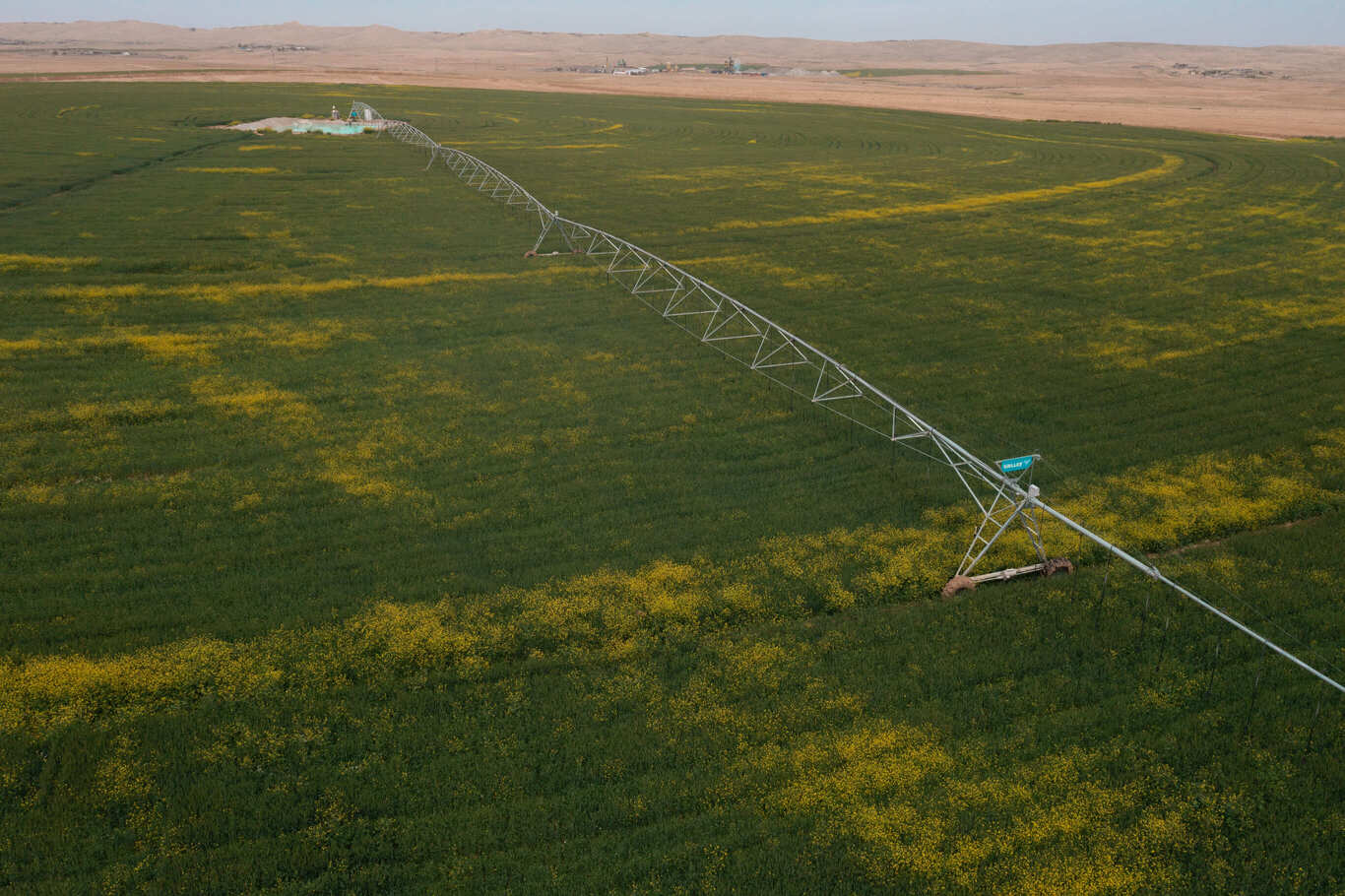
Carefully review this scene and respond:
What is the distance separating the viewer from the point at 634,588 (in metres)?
14.3

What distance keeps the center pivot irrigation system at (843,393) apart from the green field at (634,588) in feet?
2.01

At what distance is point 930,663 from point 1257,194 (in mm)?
48809

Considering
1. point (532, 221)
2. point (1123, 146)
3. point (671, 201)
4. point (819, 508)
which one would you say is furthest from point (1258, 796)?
point (1123, 146)

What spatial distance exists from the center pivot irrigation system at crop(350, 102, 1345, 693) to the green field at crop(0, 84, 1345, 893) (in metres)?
0.61

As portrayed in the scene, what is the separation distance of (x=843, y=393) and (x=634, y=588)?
32.4ft

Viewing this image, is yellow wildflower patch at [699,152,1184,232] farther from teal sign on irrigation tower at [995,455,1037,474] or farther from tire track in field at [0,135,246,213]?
tire track in field at [0,135,246,213]

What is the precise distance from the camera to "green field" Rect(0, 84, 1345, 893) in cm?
999

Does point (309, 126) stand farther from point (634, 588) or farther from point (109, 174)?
point (634, 588)

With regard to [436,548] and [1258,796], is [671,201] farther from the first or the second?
[1258,796]

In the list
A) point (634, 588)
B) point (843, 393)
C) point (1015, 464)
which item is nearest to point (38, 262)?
point (843, 393)

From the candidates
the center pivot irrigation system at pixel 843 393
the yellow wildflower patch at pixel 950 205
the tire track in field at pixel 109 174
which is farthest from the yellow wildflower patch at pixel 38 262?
the yellow wildflower patch at pixel 950 205

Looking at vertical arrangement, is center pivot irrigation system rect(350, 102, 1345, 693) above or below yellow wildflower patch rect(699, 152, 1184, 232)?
below

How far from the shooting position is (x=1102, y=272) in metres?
33.5

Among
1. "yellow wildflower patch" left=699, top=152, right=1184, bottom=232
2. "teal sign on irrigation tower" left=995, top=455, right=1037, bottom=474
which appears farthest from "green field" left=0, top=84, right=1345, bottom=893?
"yellow wildflower patch" left=699, top=152, right=1184, bottom=232
